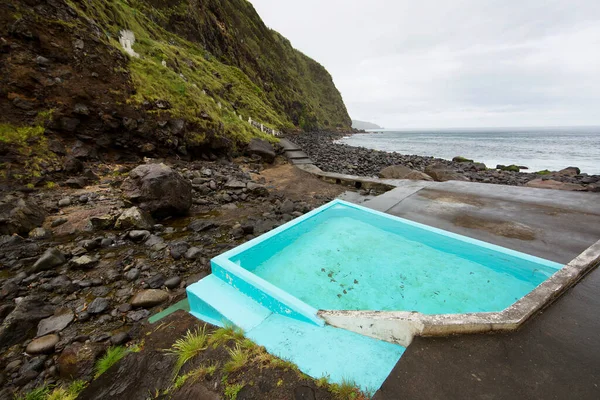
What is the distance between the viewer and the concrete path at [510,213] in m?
4.48

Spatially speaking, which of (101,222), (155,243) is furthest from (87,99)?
(155,243)

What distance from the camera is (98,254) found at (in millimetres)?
4484

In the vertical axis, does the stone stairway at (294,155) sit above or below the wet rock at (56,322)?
above

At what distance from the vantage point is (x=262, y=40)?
4975cm

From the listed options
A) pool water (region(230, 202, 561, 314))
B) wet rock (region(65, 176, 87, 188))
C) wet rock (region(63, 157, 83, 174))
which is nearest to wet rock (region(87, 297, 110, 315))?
pool water (region(230, 202, 561, 314))

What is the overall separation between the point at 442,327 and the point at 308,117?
55.2 metres

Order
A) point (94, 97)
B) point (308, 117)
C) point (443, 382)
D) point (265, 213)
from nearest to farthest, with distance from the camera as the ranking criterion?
1. point (443, 382)
2. point (265, 213)
3. point (94, 97)
4. point (308, 117)

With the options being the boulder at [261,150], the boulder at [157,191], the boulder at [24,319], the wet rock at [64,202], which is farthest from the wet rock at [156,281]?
the boulder at [261,150]

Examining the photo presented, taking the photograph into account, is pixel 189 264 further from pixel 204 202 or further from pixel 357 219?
pixel 357 219

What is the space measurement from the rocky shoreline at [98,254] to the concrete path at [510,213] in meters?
3.55

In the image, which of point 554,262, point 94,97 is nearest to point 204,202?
point 94,97

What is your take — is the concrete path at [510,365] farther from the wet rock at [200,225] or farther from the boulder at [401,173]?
the boulder at [401,173]

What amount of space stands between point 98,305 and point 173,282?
999mm

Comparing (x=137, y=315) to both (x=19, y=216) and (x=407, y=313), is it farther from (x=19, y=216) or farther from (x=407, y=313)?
(x=19, y=216)
